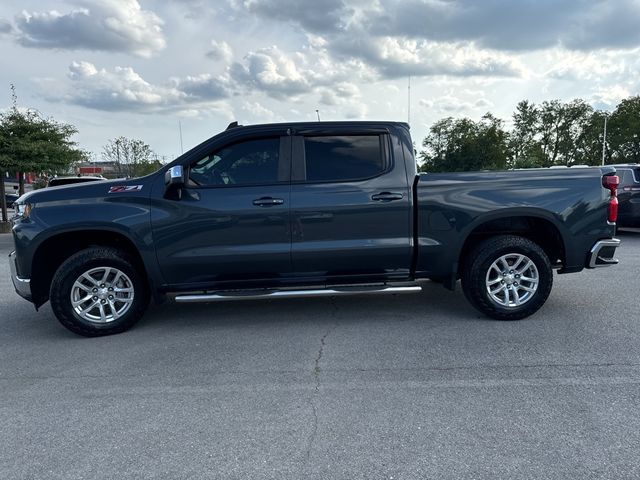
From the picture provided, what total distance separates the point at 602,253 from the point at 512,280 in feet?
3.19

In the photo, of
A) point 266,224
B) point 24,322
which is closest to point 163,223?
point 266,224

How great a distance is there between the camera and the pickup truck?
466 centimetres

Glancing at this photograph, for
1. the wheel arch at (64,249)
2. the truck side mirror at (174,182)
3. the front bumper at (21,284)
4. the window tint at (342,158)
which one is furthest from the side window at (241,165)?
the front bumper at (21,284)

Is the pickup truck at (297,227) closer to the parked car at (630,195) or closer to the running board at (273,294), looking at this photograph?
the running board at (273,294)

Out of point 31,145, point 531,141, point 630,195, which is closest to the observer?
point 630,195

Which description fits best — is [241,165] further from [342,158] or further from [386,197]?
[386,197]

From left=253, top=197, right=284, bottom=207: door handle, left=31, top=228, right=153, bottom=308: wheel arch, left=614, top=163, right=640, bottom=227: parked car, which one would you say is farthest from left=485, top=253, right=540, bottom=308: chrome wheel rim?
left=614, top=163, right=640, bottom=227: parked car

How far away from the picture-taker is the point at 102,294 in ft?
15.5

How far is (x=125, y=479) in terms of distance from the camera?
8.33 ft

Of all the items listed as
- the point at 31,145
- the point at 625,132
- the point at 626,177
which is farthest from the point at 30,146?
the point at 625,132

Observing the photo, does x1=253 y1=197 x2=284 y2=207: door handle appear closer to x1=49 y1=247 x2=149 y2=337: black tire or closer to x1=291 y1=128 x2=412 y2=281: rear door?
x1=291 y1=128 x2=412 y2=281: rear door

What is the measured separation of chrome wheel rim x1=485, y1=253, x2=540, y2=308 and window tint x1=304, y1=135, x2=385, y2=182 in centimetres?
160

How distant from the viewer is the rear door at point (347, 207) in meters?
4.73

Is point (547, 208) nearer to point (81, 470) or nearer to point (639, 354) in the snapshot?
point (639, 354)
